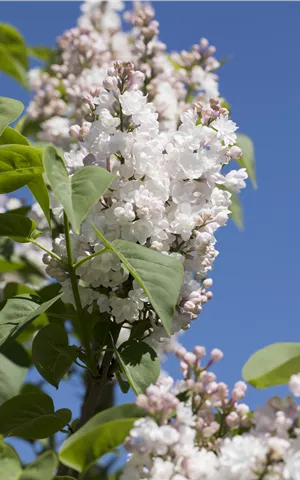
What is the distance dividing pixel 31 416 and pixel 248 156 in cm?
81

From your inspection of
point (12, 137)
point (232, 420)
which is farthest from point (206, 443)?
point (12, 137)

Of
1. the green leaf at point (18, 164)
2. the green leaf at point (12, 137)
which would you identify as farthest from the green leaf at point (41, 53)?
the green leaf at point (18, 164)

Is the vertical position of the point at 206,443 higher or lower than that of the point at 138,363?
lower

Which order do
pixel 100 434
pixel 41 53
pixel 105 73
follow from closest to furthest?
pixel 100 434, pixel 105 73, pixel 41 53

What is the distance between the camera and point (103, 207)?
1026mm

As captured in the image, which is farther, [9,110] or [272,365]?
[9,110]

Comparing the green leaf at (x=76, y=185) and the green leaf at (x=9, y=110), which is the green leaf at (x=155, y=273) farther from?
the green leaf at (x=9, y=110)

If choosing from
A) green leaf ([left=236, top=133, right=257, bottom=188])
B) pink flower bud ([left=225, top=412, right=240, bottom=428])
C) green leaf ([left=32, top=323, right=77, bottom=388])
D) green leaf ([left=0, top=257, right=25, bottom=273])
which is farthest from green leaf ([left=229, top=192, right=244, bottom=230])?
pink flower bud ([left=225, top=412, right=240, bottom=428])

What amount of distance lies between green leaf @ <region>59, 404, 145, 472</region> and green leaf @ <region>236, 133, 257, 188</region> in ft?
3.09

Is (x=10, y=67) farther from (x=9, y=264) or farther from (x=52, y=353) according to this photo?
(x=52, y=353)

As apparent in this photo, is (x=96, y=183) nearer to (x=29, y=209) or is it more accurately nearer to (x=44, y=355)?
(x=44, y=355)

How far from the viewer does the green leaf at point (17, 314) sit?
96 cm

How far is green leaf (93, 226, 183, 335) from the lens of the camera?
2.79ft

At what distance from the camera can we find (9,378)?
3.90ft
